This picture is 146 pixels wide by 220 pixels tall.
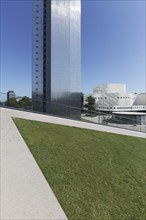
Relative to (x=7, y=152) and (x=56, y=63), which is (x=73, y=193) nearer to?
(x=7, y=152)

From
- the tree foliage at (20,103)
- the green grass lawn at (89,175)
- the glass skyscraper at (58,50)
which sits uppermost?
the glass skyscraper at (58,50)

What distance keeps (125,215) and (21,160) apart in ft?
11.3

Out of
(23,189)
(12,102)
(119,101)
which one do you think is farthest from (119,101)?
(23,189)

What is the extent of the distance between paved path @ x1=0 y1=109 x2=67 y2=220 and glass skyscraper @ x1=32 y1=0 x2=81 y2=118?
29.2m

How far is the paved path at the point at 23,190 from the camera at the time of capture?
3395 mm

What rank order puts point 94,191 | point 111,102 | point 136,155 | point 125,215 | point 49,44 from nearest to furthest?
Answer: point 125,215 → point 94,191 → point 136,155 → point 49,44 → point 111,102

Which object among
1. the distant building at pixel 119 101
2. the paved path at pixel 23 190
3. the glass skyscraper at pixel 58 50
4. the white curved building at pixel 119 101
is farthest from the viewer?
the white curved building at pixel 119 101

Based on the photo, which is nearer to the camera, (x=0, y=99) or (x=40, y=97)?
(x=0, y=99)

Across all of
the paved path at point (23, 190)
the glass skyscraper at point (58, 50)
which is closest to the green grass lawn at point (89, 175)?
the paved path at point (23, 190)

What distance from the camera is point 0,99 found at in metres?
11.8

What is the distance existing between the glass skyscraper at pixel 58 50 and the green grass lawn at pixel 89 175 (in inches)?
1068

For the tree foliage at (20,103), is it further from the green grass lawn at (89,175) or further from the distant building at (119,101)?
the distant building at (119,101)

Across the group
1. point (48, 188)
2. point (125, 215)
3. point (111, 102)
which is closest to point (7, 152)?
point (48, 188)

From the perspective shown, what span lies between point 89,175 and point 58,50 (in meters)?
34.3
